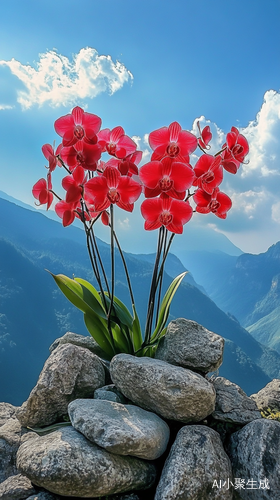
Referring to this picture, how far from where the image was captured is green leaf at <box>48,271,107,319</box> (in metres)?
2.76

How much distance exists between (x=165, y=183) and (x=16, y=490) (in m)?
2.07

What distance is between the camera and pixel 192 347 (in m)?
2.50

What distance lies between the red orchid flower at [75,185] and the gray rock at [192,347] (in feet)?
4.21

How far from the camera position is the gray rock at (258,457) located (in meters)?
1.90

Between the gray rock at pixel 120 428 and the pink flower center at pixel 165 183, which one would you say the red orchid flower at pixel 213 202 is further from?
the gray rock at pixel 120 428

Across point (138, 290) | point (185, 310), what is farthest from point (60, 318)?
point (185, 310)

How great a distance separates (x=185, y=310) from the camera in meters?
146

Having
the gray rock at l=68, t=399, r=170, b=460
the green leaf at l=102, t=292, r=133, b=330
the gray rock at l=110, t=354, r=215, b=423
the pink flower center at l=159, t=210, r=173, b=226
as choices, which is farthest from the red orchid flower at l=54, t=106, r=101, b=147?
the gray rock at l=68, t=399, r=170, b=460

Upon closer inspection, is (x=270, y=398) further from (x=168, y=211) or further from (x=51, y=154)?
(x=51, y=154)

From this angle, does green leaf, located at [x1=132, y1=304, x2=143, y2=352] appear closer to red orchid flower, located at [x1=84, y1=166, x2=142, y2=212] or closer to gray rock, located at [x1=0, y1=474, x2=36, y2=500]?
red orchid flower, located at [x1=84, y1=166, x2=142, y2=212]

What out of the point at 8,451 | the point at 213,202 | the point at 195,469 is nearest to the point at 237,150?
the point at 213,202

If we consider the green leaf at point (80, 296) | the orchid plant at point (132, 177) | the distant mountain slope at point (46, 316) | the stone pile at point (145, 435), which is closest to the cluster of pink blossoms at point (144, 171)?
the orchid plant at point (132, 177)

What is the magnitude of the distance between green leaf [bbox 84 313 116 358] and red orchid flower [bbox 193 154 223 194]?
1440 millimetres

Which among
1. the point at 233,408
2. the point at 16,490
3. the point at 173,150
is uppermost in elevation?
the point at 173,150
